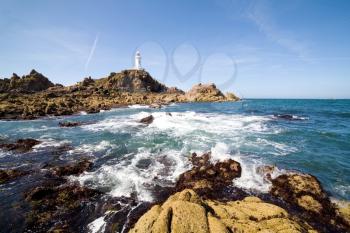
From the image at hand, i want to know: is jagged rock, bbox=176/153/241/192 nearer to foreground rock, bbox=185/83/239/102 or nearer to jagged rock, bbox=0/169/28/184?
jagged rock, bbox=0/169/28/184

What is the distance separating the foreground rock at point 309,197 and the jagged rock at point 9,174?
549 inches

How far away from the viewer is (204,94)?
10519cm

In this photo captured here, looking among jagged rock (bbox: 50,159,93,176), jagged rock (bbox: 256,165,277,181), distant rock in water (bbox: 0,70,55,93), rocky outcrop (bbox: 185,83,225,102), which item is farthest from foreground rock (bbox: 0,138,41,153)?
rocky outcrop (bbox: 185,83,225,102)

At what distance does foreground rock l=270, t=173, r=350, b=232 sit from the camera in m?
8.23

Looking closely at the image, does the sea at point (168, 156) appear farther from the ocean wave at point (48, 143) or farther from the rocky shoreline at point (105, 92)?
the rocky shoreline at point (105, 92)

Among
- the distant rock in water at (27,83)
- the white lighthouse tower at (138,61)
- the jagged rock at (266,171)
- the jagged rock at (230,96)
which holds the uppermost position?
the white lighthouse tower at (138,61)

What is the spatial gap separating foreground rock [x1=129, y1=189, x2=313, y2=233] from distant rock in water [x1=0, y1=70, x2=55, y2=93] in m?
94.0

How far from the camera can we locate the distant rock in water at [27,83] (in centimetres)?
8494

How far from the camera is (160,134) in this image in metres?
22.4

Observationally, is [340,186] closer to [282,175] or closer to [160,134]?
[282,175]

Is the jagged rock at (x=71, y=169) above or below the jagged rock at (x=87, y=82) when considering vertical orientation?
below

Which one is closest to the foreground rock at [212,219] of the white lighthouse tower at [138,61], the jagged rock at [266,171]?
the jagged rock at [266,171]

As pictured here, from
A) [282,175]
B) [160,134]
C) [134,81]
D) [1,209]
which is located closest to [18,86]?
[134,81]

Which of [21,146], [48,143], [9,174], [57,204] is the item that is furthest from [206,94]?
[57,204]
